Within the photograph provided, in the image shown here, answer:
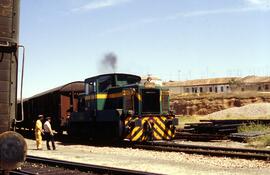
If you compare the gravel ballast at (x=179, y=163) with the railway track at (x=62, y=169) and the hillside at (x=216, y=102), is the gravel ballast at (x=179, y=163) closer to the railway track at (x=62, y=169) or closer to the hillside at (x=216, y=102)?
the railway track at (x=62, y=169)

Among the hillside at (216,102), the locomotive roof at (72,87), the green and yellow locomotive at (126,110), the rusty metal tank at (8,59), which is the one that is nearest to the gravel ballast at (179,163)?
the green and yellow locomotive at (126,110)

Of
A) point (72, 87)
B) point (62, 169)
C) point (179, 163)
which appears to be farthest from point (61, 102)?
point (62, 169)

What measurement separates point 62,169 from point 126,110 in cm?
694

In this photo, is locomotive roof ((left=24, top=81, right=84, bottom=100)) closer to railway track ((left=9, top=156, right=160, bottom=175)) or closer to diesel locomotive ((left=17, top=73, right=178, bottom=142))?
diesel locomotive ((left=17, top=73, right=178, bottom=142))

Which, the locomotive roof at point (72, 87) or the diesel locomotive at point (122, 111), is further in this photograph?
the locomotive roof at point (72, 87)

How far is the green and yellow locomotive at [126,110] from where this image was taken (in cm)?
1602

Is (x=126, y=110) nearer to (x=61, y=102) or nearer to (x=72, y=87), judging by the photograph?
(x=61, y=102)

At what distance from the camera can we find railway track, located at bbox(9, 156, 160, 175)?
8250 mm

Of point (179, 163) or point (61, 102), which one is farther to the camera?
point (61, 102)

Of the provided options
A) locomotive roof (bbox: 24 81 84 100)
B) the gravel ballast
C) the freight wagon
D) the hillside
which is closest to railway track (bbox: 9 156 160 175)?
the gravel ballast

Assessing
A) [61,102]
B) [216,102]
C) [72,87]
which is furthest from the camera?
[216,102]

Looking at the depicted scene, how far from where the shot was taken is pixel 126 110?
16109 millimetres

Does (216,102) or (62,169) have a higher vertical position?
(216,102)

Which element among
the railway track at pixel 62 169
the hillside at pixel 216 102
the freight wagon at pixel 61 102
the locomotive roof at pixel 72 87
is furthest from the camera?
the hillside at pixel 216 102
